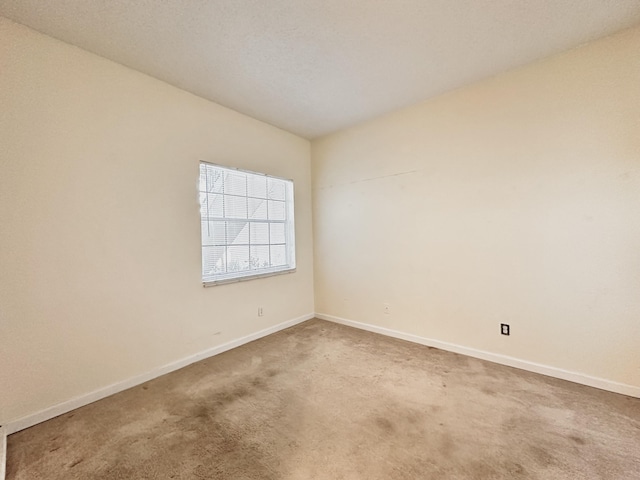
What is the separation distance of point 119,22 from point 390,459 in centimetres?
326

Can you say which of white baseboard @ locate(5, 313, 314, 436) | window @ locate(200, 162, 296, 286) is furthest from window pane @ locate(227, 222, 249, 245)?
white baseboard @ locate(5, 313, 314, 436)

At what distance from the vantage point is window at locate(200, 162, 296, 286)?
2953 millimetres

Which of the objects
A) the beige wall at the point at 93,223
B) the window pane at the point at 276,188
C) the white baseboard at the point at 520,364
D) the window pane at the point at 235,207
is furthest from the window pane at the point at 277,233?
the white baseboard at the point at 520,364

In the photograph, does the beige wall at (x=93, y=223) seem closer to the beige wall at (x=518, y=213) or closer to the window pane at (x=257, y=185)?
the window pane at (x=257, y=185)

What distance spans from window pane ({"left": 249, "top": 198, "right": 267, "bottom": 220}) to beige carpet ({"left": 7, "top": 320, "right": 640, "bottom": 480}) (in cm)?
180

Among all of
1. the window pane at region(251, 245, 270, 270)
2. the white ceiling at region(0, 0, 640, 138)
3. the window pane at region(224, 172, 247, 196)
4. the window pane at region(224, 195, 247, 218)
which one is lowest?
the window pane at region(251, 245, 270, 270)

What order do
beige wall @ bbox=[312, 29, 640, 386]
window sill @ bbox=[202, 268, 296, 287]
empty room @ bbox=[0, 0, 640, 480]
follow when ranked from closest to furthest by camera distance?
empty room @ bbox=[0, 0, 640, 480] < beige wall @ bbox=[312, 29, 640, 386] < window sill @ bbox=[202, 268, 296, 287]

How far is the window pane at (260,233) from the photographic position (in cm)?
344

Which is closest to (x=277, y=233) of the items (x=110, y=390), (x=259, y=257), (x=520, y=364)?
(x=259, y=257)

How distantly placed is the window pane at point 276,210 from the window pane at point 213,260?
0.88 meters

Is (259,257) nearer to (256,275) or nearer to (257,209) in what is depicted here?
(256,275)

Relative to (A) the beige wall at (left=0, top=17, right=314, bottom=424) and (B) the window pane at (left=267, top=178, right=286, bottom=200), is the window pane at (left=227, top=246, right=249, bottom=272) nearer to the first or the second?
(A) the beige wall at (left=0, top=17, right=314, bottom=424)

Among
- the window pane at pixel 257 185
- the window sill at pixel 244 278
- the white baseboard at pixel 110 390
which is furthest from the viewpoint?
the window pane at pixel 257 185

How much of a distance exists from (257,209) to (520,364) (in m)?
3.27
